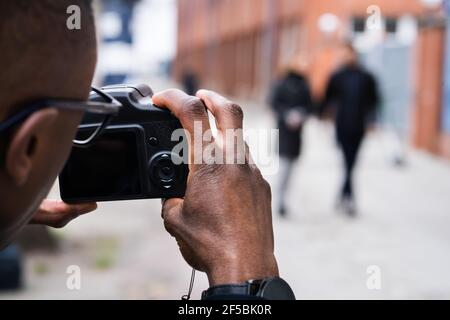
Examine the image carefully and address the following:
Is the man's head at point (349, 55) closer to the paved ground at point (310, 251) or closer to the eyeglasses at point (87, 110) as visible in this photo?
the paved ground at point (310, 251)

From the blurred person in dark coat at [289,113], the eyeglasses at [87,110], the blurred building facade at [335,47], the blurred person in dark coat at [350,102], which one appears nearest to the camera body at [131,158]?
the eyeglasses at [87,110]

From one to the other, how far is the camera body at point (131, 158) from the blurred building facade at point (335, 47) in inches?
138

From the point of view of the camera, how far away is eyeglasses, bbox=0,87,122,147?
1252 mm

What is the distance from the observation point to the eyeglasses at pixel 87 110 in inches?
49.3

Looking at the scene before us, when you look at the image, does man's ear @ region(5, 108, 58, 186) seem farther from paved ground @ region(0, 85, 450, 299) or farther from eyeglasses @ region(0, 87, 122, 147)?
paved ground @ region(0, 85, 450, 299)

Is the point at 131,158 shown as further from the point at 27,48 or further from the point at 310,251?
the point at 310,251

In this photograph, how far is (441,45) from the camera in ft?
56.0

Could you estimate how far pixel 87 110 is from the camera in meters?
1.37

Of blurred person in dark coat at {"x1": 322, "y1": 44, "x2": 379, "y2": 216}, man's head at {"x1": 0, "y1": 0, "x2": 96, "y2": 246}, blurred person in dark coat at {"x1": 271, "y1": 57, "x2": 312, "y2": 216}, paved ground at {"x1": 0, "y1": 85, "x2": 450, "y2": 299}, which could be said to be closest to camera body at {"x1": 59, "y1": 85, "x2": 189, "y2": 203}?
man's head at {"x1": 0, "y1": 0, "x2": 96, "y2": 246}

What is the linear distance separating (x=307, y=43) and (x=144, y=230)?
69.6ft

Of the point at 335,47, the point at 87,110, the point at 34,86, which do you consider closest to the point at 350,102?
the point at 87,110

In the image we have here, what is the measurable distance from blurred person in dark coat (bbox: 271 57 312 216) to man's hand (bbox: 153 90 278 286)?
26.2 ft

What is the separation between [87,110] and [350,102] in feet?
27.9

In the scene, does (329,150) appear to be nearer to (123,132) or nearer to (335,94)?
(335,94)
